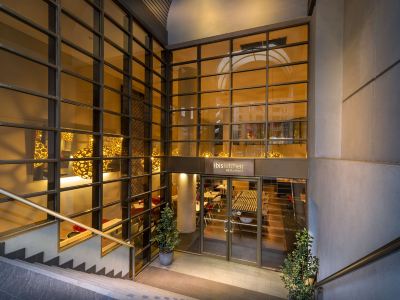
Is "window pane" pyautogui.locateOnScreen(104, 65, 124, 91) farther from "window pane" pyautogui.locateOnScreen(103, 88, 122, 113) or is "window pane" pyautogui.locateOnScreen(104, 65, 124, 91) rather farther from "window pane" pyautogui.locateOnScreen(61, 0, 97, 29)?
"window pane" pyautogui.locateOnScreen(61, 0, 97, 29)

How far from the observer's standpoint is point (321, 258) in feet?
13.8

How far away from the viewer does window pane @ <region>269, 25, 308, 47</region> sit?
601 centimetres

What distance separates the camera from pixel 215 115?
22.8 ft

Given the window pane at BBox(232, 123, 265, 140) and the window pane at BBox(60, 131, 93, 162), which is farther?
the window pane at BBox(232, 123, 265, 140)

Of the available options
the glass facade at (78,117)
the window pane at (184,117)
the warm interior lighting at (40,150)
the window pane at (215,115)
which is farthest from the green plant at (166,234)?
the warm interior lighting at (40,150)

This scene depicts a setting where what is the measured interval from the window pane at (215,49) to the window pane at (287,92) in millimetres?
1938

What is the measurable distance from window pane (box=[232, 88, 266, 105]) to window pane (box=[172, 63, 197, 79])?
160 cm

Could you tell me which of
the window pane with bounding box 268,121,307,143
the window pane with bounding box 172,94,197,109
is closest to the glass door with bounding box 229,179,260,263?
the window pane with bounding box 268,121,307,143

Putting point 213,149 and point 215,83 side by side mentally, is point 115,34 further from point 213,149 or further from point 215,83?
point 213,149

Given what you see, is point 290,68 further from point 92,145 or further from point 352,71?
point 92,145

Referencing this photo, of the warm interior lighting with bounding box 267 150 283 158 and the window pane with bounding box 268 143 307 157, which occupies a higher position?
the window pane with bounding box 268 143 307 157

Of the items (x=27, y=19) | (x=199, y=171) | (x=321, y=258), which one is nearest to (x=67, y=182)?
(x=27, y=19)

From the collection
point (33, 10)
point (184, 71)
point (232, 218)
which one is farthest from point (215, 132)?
point (33, 10)

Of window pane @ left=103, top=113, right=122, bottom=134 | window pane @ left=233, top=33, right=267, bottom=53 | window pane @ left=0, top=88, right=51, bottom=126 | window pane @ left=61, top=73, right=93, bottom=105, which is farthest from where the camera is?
window pane @ left=233, top=33, right=267, bottom=53
